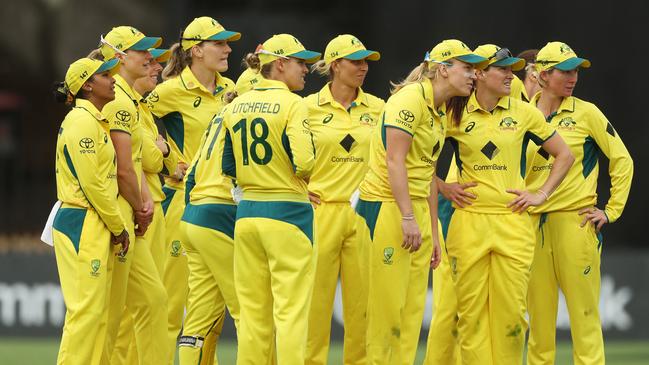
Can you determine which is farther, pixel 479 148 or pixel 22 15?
pixel 22 15

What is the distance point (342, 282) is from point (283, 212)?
1389mm

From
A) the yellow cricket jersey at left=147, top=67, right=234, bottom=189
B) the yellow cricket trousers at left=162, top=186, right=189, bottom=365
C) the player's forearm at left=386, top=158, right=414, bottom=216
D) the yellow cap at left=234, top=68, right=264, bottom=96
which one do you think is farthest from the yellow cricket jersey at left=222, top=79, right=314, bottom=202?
the yellow cricket trousers at left=162, top=186, right=189, bottom=365

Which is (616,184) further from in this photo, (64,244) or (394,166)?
(64,244)

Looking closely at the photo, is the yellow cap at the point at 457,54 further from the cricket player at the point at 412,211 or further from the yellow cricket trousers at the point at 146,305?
the yellow cricket trousers at the point at 146,305

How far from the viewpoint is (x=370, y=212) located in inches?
336

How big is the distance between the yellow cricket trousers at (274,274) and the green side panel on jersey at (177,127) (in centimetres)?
177

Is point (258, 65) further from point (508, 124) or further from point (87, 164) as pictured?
point (508, 124)

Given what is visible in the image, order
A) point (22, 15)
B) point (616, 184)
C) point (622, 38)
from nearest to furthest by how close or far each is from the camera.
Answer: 1. point (616, 184)
2. point (622, 38)
3. point (22, 15)

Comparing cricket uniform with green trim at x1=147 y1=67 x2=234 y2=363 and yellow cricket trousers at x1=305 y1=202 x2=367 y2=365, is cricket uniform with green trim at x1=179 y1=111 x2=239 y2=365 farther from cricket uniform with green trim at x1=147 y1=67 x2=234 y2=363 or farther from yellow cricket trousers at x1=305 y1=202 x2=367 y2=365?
cricket uniform with green trim at x1=147 y1=67 x2=234 y2=363

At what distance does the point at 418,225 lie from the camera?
8.35 m

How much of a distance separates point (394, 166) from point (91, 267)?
73.2 inches

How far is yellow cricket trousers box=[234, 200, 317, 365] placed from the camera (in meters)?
7.97

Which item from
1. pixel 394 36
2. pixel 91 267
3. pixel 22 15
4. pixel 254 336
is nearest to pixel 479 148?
pixel 254 336

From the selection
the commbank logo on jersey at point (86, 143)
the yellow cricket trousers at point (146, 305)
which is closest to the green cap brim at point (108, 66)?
the commbank logo on jersey at point (86, 143)
